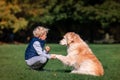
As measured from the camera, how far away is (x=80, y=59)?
45.2 ft

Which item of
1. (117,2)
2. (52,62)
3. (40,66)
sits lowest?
(117,2)

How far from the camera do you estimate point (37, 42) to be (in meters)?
14.4

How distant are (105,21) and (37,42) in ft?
115

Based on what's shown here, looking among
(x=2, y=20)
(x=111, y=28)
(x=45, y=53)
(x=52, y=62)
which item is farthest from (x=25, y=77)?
(x=111, y=28)

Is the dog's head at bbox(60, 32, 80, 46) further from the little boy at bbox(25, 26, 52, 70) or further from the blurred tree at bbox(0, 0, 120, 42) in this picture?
the blurred tree at bbox(0, 0, 120, 42)

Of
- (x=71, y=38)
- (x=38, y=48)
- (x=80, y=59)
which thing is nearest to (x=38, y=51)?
(x=38, y=48)

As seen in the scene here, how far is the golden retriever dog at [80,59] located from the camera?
13484mm

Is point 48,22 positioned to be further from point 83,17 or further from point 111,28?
point 111,28

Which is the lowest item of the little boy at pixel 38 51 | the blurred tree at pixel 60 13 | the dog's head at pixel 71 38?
the blurred tree at pixel 60 13

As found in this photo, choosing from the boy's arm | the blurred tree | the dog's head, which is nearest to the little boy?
the boy's arm

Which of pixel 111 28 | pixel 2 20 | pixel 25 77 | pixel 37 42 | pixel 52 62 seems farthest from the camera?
pixel 111 28

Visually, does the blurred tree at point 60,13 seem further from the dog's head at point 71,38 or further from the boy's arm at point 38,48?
the dog's head at point 71,38

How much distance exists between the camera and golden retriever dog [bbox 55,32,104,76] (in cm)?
1348

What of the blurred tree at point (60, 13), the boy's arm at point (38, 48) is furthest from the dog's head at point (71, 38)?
the blurred tree at point (60, 13)
